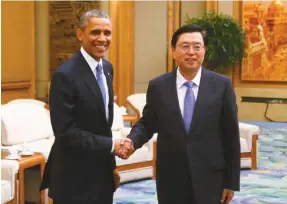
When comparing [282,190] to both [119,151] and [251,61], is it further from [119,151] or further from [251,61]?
[251,61]

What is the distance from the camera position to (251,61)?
10180mm

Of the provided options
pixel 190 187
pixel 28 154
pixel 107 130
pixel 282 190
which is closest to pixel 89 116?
pixel 107 130

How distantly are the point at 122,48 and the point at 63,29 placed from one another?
1.46 m

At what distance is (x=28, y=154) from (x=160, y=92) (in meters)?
2.21

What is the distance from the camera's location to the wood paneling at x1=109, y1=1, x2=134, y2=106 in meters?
10.8

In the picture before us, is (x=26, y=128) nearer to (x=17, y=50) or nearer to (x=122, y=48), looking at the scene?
(x=17, y=50)

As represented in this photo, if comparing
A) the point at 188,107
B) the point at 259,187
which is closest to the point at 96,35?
the point at 188,107

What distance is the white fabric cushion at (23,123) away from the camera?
16.6 ft

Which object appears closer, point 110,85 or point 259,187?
point 110,85

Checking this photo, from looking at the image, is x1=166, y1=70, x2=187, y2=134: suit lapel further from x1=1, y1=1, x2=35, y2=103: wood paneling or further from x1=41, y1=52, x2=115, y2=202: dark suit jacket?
x1=1, y1=1, x2=35, y2=103: wood paneling

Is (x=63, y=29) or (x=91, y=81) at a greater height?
(x=63, y=29)

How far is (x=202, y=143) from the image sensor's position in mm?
2355

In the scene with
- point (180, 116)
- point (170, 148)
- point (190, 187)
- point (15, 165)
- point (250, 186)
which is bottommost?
point (250, 186)

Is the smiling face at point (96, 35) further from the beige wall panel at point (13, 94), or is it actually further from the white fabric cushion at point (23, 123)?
the beige wall panel at point (13, 94)
